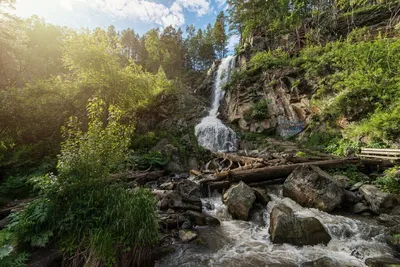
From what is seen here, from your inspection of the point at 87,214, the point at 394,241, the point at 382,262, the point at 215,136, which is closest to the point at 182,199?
the point at 87,214

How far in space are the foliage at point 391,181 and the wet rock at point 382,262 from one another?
12.6ft

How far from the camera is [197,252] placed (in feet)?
15.0

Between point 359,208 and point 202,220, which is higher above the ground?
point 202,220

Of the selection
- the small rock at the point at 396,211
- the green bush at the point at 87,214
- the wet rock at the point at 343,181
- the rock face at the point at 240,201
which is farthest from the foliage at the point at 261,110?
the green bush at the point at 87,214

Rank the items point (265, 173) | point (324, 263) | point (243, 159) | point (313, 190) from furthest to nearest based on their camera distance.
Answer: point (243, 159) → point (265, 173) → point (313, 190) → point (324, 263)

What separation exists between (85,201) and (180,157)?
1006cm

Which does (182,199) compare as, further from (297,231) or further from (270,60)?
(270,60)

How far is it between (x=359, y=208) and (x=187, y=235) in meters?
5.96

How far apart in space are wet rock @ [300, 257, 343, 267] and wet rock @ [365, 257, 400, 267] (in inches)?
23.0

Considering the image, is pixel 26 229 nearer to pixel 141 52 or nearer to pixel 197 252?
pixel 197 252

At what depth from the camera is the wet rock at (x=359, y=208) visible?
235 inches

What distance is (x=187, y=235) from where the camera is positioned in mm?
5031

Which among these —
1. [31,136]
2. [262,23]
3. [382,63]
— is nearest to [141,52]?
[262,23]

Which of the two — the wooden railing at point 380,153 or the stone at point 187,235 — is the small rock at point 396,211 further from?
the stone at point 187,235
